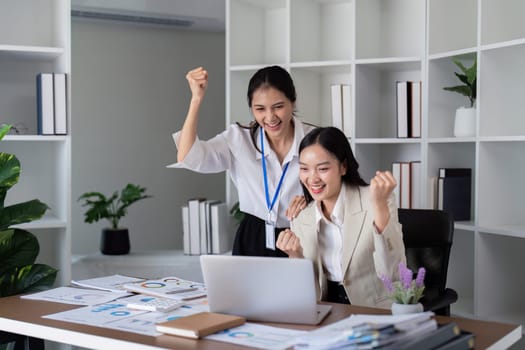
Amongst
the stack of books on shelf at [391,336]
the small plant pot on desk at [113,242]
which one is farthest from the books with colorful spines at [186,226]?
the stack of books on shelf at [391,336]


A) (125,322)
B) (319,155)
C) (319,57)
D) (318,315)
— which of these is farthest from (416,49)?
(125,322)

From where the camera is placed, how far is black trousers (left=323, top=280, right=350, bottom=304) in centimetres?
253

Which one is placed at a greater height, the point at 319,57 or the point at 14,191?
the point at 319,57

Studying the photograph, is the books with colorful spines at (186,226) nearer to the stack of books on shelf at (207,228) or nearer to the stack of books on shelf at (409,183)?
the stack of books on shelf at (207,228)

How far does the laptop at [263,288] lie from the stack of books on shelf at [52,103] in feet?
6.41

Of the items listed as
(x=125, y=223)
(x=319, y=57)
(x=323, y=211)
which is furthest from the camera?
(x=125, y=223)

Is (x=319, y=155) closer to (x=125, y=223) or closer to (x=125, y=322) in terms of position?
(x=125, y=322)

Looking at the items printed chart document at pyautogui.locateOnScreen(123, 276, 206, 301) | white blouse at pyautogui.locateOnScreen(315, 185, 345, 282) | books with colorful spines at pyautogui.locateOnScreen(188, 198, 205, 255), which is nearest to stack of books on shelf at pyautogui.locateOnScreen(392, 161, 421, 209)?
books with colorful spines at pyautogui.locateOnScreen(188, 198, 205, 255)

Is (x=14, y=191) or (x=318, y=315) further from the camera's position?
(x=14, y=191)

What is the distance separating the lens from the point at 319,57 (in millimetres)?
4430

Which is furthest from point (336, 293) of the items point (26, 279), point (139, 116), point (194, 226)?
point (139, 116)

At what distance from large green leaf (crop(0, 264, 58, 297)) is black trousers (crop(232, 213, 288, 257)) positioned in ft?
2.96

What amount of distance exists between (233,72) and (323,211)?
182 centimetres

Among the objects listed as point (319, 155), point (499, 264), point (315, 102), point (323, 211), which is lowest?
point (499, 264)
